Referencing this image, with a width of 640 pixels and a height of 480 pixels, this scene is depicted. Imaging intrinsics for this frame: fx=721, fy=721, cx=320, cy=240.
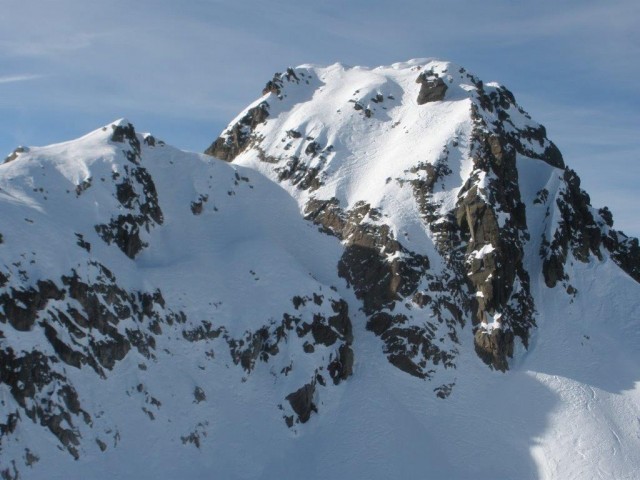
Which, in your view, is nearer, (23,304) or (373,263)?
(23,304)

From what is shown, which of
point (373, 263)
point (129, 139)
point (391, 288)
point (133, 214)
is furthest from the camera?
point (129, 139)

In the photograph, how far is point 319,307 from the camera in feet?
185

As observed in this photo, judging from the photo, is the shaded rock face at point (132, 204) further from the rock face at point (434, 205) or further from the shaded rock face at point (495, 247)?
the shaded rock face at point (495, 247)

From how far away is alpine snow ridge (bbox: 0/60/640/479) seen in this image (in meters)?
44.9

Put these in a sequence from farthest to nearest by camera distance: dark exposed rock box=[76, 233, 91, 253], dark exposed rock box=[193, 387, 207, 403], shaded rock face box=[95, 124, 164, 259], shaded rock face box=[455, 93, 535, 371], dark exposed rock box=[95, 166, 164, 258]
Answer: shaded rock face box=[455, 93, 535, 371], shaded rock face box=[95, 124, 164, 259], dark exposed rock box=[95, 166, 164, 258], dark exposed rock box=[76, 233, 91, 253], dark exposed rock box=[193, 387, 207, 403]

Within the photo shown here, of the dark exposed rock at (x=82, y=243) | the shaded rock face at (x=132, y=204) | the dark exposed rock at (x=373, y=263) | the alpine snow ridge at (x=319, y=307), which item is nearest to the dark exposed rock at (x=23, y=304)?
the alpine snow ridge at (x=319, y=307)

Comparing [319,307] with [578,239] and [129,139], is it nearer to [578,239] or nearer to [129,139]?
[129,139]

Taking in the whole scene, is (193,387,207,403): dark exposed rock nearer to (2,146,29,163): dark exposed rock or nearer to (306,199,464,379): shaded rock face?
(306,199,464,379): shaded rock face

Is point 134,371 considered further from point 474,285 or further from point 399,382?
point 474,285

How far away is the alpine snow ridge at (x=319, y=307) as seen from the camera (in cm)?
4488

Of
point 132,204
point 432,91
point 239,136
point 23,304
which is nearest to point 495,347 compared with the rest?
point 132,204

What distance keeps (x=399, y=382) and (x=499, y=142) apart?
28224mm

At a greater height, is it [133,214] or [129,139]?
[129,139]

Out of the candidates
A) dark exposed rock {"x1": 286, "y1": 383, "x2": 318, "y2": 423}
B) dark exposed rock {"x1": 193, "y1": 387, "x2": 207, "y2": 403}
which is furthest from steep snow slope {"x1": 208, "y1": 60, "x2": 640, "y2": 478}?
dark exposed rock {"x1": 193, "y1": 387, "x2": 207, "y2": 403}
